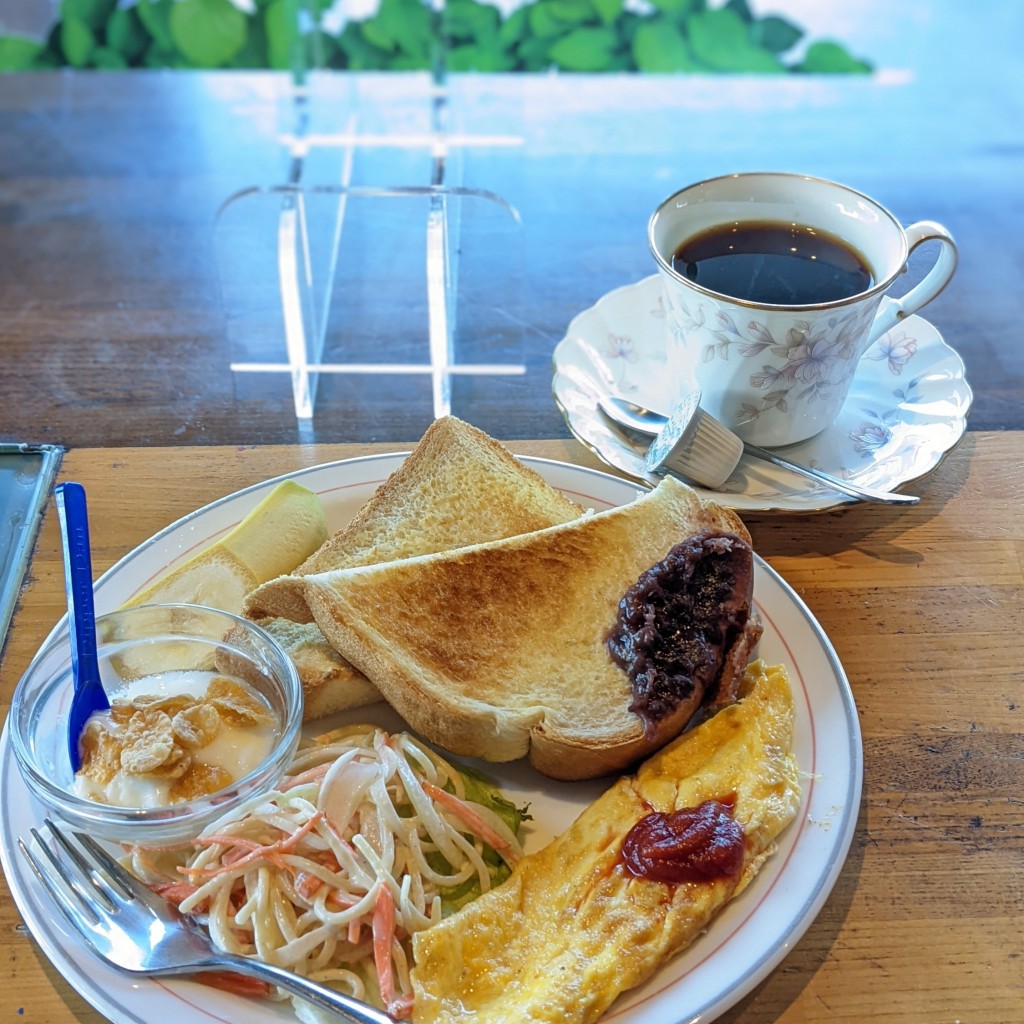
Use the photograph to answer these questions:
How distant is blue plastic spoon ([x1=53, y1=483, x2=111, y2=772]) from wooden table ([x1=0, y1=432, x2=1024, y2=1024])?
11.9 inches

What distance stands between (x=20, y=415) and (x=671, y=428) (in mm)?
1645

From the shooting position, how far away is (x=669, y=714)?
1760mm

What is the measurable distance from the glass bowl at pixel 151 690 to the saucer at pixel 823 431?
925 mm

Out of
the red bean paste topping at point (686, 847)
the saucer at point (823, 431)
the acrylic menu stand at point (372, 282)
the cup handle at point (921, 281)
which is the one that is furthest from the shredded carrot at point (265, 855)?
the cup handle at point (921, 281)

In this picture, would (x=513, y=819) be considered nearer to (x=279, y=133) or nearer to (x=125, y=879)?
(x=125, y=879)

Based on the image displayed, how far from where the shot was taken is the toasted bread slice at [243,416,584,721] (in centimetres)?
211

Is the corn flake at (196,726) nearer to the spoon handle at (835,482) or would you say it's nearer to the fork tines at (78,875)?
the fork tines at (78,875)

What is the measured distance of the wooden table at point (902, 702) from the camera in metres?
1.58

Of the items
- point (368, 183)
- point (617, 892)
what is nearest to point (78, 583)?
point (617, 892)

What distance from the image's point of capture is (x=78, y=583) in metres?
1.80

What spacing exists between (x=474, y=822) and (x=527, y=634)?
359 millimetres

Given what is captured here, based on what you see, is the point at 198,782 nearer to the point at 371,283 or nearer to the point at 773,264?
the point at 773,264

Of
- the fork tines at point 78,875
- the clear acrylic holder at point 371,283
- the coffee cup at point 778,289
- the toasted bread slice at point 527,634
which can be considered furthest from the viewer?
the clear acrylic holder at point 371,283

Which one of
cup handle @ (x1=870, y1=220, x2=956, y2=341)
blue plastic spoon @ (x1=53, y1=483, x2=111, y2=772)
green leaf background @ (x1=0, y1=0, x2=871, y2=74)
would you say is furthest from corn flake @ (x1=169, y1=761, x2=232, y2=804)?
green leaf background @ (x1=0, y1=0, x2=871, y2=74)
